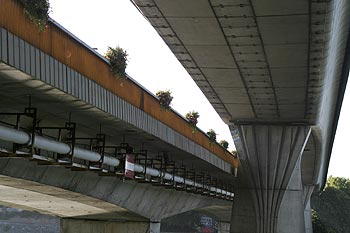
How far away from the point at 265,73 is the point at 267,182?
54.2 ft

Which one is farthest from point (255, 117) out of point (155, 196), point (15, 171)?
point (15, 171)

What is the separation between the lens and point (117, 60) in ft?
47.2

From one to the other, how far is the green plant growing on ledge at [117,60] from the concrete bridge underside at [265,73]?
4.46ft

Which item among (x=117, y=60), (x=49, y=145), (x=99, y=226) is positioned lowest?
(x=99, y=226)

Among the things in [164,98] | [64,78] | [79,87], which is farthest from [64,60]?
[164,98]

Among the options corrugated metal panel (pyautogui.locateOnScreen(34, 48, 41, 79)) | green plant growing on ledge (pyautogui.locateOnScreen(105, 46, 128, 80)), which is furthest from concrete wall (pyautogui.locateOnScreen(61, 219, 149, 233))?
corrugated metal panel (pyautogui.locateOnScreen(34, 48, 41, 79))

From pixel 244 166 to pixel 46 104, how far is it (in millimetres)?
24455

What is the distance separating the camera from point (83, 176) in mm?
18500

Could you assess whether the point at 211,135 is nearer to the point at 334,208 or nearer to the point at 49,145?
the point at 49,145

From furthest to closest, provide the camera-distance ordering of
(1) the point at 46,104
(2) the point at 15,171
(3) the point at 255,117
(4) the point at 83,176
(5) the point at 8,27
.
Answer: (3) the point at 255,117 < (4) the point at 83,176 < (2) the point at 15,171 < (1) the point at 46,104 < (5) the point at 8,27

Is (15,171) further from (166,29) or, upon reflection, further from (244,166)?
(244,166)

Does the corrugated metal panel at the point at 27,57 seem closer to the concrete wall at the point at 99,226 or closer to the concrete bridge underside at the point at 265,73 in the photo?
the concrete bridge underside at the point at 265,73

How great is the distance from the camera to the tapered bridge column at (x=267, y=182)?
3312 centimetres

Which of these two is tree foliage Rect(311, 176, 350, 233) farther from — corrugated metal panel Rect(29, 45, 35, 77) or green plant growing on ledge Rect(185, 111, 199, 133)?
corrugated metal panel Rect(29, 45, 35, 77)
